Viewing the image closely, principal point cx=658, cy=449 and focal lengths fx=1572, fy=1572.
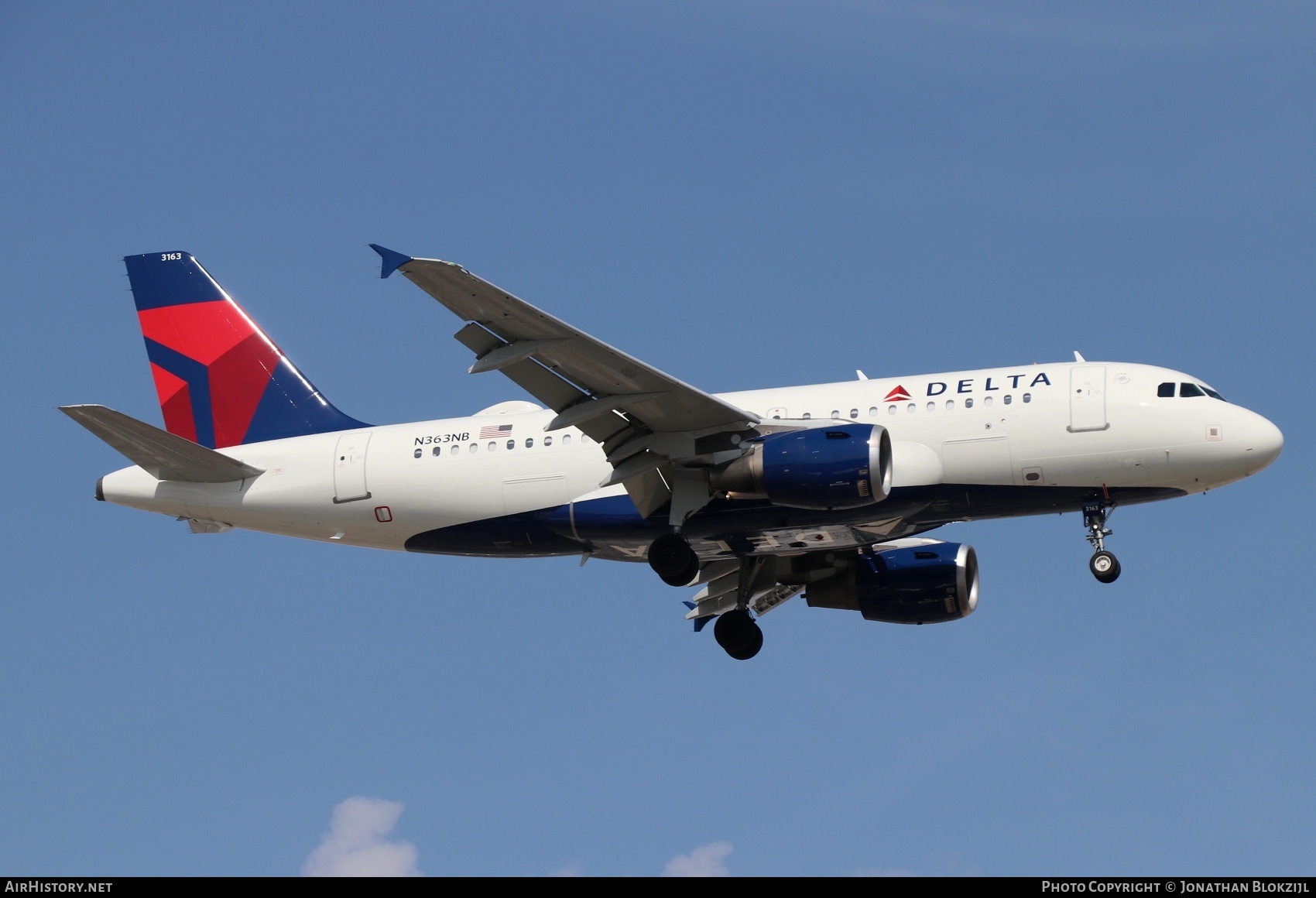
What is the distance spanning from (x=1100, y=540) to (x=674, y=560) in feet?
28.0

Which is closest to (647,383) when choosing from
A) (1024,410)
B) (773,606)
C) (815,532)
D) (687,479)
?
(687,479)

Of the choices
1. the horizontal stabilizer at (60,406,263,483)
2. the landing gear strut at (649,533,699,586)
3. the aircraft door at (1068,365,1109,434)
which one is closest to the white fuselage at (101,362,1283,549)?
the aircraft door at (1068,365,1109,434)

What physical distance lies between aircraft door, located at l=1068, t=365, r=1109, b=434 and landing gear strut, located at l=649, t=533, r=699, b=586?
7936 mm

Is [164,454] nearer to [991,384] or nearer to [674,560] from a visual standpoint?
[674,560]

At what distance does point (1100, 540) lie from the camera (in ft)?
103

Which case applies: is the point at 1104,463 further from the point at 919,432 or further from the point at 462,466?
the point at 462,466

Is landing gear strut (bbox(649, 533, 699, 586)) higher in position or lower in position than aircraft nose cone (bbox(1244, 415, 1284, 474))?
lower

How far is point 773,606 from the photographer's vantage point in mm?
38031

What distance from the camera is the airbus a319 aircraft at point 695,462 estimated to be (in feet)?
98.5

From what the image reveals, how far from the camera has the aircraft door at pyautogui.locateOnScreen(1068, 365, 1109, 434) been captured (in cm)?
3050

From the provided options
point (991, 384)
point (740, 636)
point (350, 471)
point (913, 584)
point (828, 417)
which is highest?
point (991, 384)

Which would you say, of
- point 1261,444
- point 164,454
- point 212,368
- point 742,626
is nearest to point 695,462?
point 742,626

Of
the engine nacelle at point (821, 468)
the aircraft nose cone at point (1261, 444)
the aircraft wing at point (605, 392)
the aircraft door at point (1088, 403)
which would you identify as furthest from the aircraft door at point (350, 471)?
the aircraft nose cone at point (1261, 444)

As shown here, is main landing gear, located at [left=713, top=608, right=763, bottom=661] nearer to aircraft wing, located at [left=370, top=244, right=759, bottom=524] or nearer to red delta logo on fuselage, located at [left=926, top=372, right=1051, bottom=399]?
aircraft wing, located at [left=370, top=244, right=759, bottom=524]
